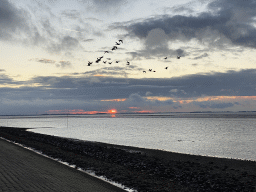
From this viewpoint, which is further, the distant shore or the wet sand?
the distant shore

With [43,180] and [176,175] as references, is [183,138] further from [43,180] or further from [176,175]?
[43,180]

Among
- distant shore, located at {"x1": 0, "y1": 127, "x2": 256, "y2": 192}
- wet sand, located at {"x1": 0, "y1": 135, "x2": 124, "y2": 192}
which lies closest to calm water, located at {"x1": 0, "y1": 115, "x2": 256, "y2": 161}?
distant shore, located at {"x1": 0, "y1": 127, "x2": 256, "y2": 192}

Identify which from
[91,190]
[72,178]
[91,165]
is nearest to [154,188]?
[91,190]

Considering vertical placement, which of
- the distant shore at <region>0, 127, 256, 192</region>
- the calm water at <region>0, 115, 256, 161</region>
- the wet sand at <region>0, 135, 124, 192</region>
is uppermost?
the wet sand at <region>0, 135, 124, 192</region>

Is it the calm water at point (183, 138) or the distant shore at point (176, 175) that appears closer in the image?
the distant shore at point (176, 175)

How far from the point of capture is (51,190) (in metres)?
12.3

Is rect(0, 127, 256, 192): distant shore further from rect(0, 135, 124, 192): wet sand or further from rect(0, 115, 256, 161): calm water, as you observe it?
rect(0, 115, 256, 161): calm water

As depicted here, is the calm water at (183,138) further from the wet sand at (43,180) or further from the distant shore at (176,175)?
the wet sand at (43,180)

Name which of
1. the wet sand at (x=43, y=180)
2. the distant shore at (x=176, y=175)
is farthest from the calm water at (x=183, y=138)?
the wet sand at (x=43, y=180)

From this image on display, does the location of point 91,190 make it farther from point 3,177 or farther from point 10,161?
point 10,161

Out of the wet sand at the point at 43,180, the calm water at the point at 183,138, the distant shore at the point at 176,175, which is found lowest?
the calm water at the point at 183,138

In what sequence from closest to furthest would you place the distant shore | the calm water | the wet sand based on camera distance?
the wet sand
the distant shore
the calm water

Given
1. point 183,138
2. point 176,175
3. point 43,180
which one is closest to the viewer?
point 43,180

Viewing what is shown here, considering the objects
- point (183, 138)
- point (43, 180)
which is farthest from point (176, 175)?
point (183, 138)
